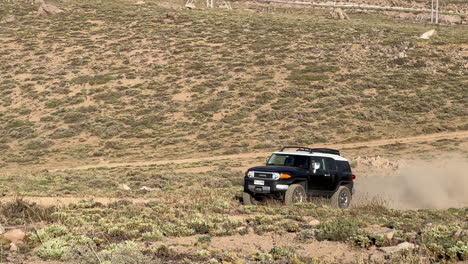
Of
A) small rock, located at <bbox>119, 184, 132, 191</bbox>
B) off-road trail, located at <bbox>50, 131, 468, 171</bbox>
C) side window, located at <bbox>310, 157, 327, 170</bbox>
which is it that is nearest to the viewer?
side window, located at <bbox>310, 157, 327, 170</bbox>

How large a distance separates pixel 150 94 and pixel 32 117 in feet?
33.1

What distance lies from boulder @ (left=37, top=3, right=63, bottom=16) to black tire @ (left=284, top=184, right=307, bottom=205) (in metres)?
67.0

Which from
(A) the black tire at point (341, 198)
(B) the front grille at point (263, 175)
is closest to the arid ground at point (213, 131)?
(A) the black tire at point (341, 198)

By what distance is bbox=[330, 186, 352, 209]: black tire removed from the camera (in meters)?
18.1

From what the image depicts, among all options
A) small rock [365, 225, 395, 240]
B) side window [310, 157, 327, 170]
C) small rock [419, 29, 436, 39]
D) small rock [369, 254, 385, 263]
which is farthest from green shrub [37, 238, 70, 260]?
small rock [419, 29, 436, 39]

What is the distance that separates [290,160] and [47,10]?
66.6 m

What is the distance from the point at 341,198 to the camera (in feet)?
60.6

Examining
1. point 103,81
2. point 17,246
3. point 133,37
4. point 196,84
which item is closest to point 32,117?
point 103,81

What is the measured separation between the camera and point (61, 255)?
10055 millimetres

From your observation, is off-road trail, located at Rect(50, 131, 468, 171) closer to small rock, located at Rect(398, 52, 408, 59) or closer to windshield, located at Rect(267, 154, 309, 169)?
windshield, located at Rect(267, 154, 309, 169)

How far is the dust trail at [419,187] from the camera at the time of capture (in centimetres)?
2159

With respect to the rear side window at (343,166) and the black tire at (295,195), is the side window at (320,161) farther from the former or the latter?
the black tire at (295,195)

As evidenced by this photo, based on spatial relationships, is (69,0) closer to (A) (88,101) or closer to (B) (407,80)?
(A) (88,101)

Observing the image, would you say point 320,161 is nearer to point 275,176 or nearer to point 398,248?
point 275,176
